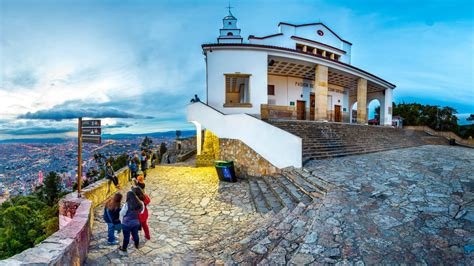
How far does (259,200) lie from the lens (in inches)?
259

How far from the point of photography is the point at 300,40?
19562 mm

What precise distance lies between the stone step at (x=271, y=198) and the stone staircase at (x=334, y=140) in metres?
1.89

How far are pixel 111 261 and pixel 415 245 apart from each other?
4828 millimetres

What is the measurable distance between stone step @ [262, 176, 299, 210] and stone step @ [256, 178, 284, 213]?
93 millimetres

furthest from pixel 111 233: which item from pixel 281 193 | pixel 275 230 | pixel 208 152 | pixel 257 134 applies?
pixel 208 152

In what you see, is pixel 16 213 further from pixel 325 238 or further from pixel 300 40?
pixel 300 40

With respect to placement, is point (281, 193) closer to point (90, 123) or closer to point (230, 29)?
point (90, 123)

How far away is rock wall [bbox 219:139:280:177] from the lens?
28.9 ft

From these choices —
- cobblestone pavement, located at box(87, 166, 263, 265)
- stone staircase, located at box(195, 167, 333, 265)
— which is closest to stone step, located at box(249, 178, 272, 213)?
stone staircase, located at box(195, 167, 333, 265)

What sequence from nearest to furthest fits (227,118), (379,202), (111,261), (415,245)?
(415,245), (111,261), (379,202), (227,118)

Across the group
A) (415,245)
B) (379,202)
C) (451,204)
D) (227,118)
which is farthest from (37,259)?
(227,118)

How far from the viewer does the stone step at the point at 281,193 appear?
5392 mm

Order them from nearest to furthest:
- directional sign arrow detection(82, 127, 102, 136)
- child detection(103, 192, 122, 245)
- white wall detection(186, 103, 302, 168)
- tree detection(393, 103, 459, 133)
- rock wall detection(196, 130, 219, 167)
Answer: child detection(103, 192, 122, 245) < directional sign arrow detection(82, 127, 102, 136) < white wall detection(186, 103, 302, 168) < rock wall detection(196, 130, 219, 167) < tree detection(393, 103, 459, 133)

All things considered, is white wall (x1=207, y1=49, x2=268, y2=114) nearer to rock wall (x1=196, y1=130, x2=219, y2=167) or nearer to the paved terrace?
rock wall (x1=196, y1=130, x2=219, y2=167)
